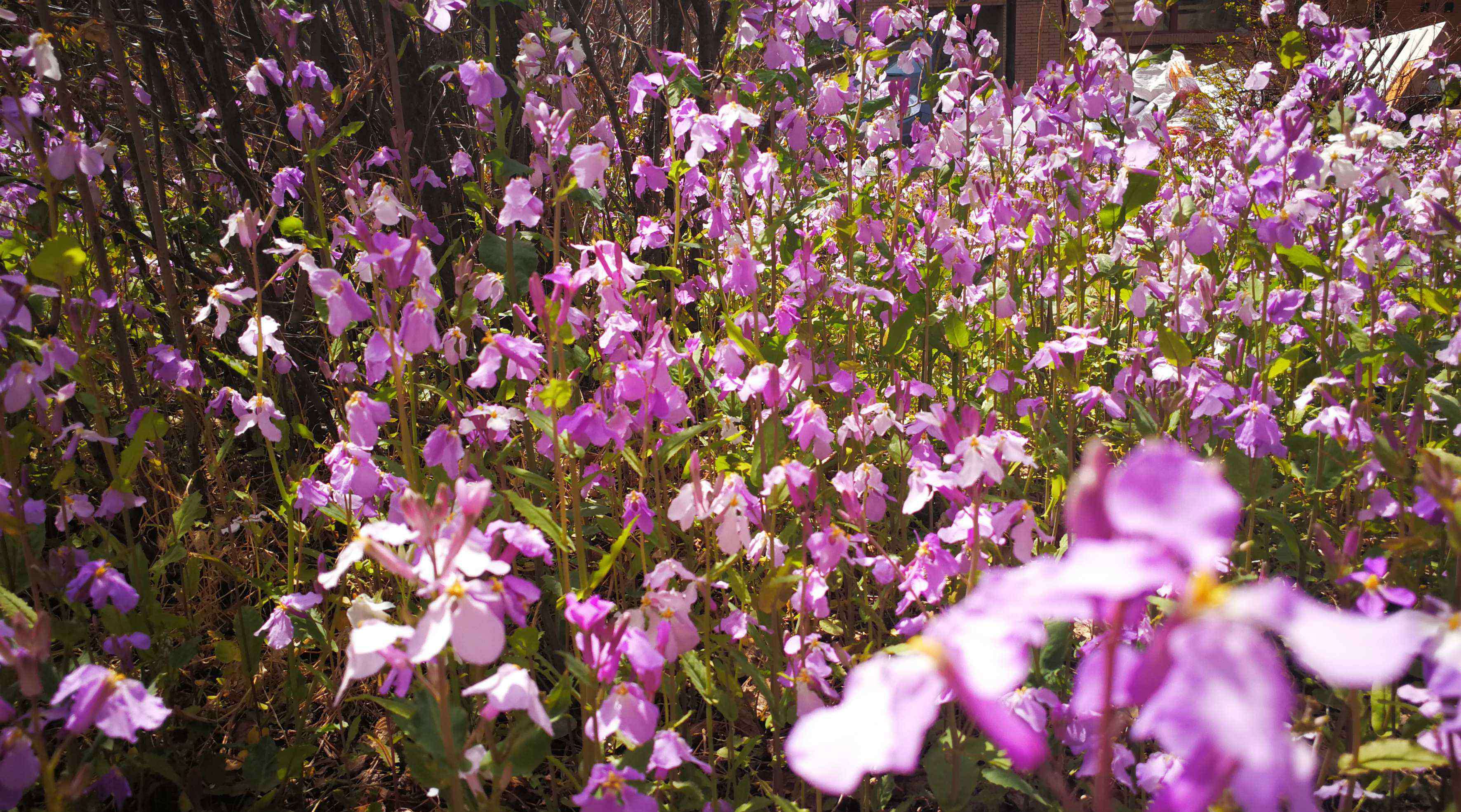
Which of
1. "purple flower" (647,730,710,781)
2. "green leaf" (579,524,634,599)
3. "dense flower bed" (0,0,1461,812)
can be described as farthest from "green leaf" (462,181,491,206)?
"purple flower" (647,730,710,781)

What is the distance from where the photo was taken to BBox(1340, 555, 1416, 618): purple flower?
3.49ft

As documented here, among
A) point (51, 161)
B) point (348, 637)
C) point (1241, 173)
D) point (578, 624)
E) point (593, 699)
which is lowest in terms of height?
point (348, 637)

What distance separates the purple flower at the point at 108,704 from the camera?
3.48 feet

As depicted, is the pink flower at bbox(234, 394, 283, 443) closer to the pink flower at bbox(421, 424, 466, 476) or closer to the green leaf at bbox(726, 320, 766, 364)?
the pink flower at bbox(421, 424, 466, 476)

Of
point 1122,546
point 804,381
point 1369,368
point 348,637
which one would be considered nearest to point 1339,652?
point 1122,546

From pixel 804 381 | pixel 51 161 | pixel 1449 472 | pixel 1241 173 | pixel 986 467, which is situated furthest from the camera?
pixel 1241 173

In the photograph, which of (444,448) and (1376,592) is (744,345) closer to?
(444,448)

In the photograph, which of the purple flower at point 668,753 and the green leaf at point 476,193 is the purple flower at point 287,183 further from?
the purple flower at point 668,753

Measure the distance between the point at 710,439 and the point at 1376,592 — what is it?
165 cm

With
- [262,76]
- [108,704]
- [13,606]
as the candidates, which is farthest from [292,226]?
[108,704]

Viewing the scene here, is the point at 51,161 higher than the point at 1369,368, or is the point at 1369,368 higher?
the point at 51,161

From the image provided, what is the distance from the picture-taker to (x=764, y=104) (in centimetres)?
271

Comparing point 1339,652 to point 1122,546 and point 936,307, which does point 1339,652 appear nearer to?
point 1122,546

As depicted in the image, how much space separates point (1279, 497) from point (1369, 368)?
1.24 ft
